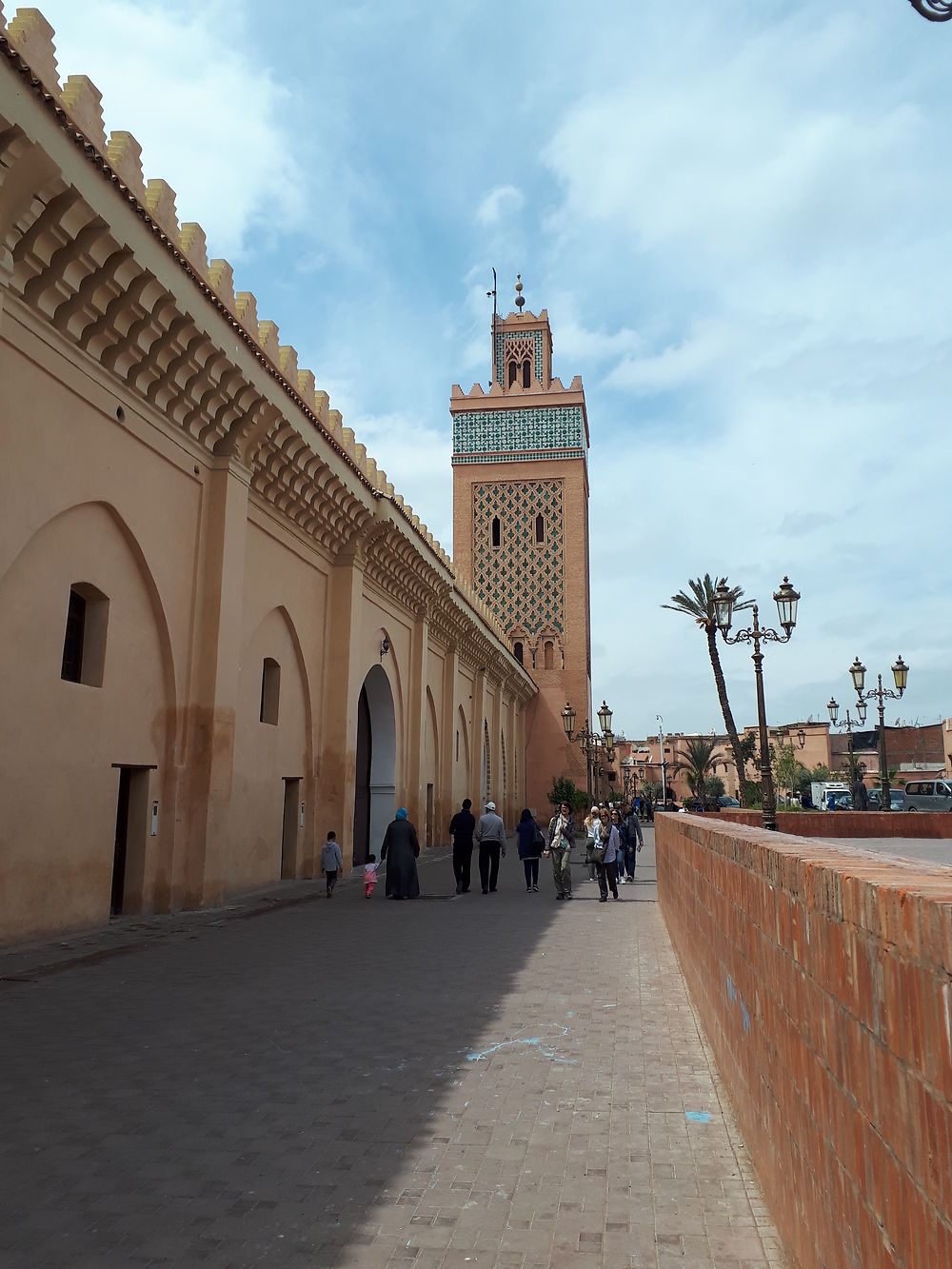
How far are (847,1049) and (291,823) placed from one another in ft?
41.7

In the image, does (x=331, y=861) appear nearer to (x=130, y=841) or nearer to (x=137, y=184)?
(x=130, y=841)

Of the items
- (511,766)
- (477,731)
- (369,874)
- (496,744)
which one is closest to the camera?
(369,874)

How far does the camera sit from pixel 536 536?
124 feet

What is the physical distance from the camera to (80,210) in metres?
7.72

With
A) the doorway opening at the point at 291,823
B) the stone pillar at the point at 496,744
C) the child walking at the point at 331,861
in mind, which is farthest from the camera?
the stone pillar at the point at 496,744

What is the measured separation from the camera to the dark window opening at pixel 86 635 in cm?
889

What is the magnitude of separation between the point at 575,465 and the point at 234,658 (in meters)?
28.3

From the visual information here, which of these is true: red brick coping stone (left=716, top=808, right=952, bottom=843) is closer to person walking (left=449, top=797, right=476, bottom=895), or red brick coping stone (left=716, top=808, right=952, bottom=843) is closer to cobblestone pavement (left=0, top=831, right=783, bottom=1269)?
person walking (left=449, top=797, right=476, bottom=895)

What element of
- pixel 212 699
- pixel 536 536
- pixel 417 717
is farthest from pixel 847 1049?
pixel 536 536

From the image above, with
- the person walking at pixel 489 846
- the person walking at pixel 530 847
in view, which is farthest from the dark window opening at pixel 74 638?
the person walking at pixel 530 847

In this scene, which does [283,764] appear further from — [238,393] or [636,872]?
[636,872]

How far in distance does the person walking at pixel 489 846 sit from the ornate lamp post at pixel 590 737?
14216mm

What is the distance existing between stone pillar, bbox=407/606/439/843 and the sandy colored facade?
3.98 meters

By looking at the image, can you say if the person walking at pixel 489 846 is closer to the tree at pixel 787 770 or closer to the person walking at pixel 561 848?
the person walking at pixel 561 848
